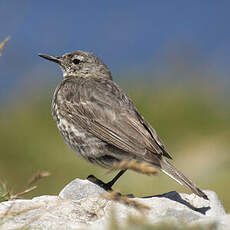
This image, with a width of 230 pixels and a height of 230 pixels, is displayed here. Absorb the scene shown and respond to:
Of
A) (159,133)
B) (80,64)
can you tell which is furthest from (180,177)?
(159,133)

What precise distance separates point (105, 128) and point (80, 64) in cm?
210

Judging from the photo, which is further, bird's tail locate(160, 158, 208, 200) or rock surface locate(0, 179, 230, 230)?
bird's tail locate(160, 158, 208, 200)

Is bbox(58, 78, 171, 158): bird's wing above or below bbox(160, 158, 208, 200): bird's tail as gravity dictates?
above

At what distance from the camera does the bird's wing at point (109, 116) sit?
701cm

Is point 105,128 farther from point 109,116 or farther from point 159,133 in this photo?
point 159,133

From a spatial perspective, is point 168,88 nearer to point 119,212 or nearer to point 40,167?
point 40,167

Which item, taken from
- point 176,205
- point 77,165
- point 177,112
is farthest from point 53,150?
point 176,205

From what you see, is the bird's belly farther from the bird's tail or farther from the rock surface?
the bird's tail

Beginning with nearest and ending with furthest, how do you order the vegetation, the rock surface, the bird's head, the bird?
the rock surface < the bird < the bird's head < the vegetation

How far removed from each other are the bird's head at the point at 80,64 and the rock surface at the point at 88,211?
280 centimetres

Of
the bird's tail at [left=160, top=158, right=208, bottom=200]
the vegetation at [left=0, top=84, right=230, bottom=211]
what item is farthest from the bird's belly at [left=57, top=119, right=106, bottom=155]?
the vegetation at [left=0, top=84, right=230, bottom=211]

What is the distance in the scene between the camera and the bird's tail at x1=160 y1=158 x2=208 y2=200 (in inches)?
251

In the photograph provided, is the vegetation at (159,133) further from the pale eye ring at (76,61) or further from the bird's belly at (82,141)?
the bird's belly at (82,141)

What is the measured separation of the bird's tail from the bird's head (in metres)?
2.61
